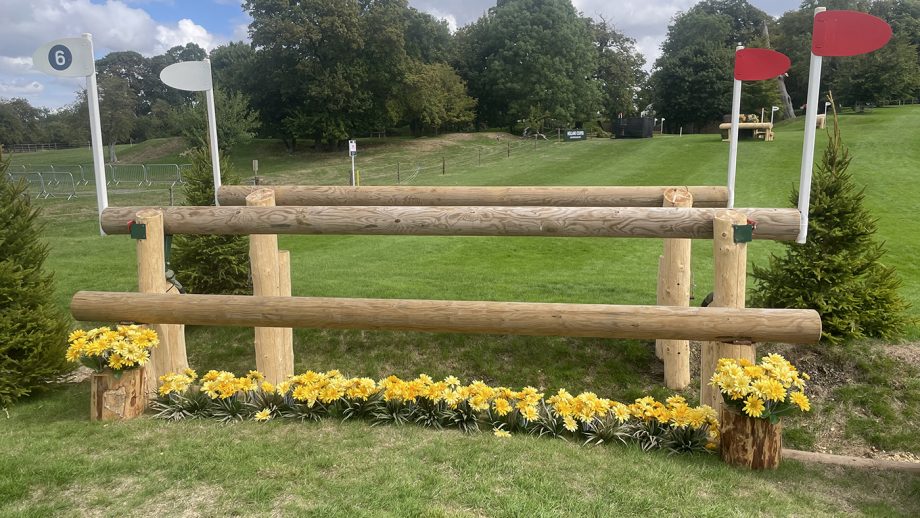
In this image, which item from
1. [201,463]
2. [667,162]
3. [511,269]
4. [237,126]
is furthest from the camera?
[237,126]

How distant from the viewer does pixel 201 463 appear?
142 inches

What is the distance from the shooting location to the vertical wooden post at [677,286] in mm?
6211

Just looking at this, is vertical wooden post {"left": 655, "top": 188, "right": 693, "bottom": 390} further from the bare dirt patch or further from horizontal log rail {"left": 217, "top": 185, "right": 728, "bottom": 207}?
the bare dirt patch

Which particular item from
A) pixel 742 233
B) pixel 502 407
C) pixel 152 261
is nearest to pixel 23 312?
pixel 152 261

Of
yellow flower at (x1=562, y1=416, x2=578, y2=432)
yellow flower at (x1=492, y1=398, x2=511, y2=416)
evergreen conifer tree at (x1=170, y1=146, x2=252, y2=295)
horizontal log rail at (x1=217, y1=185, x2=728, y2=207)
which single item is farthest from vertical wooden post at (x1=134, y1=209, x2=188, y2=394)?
yellow flower at (x1=562, y1=416, x2=578, y2=432)

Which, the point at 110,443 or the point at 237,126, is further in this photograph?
the point at 237,126

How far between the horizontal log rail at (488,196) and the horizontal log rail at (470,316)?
2208mm

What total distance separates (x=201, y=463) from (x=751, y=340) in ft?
11.6

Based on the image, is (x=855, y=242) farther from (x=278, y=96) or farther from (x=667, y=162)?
(x=278, y=96)

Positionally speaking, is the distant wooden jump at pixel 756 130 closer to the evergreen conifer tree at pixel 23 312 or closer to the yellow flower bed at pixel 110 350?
the evergreen conifer tree at pixel 23 312

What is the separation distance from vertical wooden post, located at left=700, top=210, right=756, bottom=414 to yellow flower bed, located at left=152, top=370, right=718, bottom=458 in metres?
0.54

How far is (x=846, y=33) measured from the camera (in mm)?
4555

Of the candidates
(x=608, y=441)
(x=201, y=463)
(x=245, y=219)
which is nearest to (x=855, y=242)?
(x=608, y=441)

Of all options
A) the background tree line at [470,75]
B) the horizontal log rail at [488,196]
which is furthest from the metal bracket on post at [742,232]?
the background tree line at [470,75]
